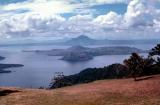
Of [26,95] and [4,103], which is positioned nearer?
[4,103]

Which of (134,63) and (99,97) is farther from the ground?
(134,63)

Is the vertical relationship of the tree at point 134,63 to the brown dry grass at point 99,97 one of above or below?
above

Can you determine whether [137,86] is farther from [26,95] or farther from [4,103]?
[4,103]

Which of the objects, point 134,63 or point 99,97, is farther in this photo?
point 134,63

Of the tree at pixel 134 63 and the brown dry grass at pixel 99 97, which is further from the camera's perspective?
the tree at pixel 134 63

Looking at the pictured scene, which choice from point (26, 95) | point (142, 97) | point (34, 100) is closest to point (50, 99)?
point (34, 100)

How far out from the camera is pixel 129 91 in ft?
161

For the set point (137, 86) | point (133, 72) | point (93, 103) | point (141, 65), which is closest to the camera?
point (93, 103)

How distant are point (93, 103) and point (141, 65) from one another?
112 feet

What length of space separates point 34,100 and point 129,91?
1336cm

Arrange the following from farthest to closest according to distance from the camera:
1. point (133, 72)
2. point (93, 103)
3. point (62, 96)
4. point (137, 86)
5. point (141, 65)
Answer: point (141, 65), point (133, 72), point (137, 86), point (62, 96), point (93, 103)

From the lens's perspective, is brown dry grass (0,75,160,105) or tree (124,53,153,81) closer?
brown dry grass (0,75,160,105)

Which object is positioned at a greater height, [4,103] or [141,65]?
[141,65]

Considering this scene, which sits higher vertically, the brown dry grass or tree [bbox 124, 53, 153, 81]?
tree [bbox 124, 53, 153, 81]
